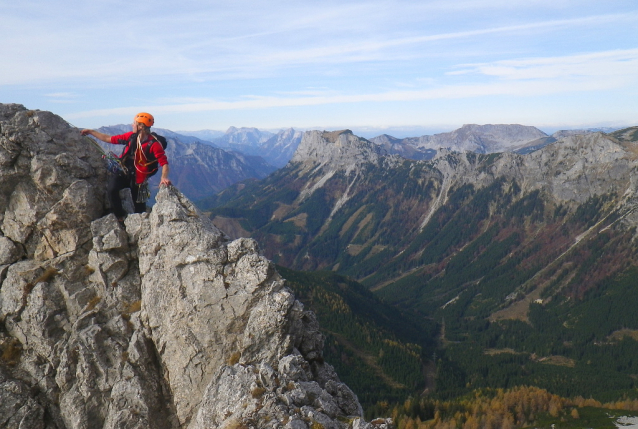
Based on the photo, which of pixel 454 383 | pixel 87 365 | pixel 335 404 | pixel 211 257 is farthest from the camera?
pixel 454 383

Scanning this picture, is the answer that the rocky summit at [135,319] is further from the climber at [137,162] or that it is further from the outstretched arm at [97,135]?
the outstretched arm at [97,135]

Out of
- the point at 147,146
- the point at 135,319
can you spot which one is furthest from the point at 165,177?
the point at 135,319

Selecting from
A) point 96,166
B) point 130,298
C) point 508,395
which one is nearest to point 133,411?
point 130,298

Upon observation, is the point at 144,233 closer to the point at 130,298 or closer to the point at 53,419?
the point at 130,298

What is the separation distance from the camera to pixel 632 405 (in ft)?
492

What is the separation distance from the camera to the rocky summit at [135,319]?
20.1m

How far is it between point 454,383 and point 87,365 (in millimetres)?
189102

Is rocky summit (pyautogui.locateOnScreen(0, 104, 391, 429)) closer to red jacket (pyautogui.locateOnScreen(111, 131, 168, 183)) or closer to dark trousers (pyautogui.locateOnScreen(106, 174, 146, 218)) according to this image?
dark trousers (pyautogui.locateOnScreen(106, 174, 146, 218))

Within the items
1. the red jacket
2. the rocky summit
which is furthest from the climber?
the rocky summit

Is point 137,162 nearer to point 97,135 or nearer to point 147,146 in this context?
point 147,146

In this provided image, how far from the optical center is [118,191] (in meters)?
27.6

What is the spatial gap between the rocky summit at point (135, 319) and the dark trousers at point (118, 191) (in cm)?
95

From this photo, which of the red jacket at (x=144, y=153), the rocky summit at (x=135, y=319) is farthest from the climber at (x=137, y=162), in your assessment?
the rocky summit at (x=135, y=319)

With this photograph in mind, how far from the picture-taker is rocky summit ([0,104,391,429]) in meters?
20.1
